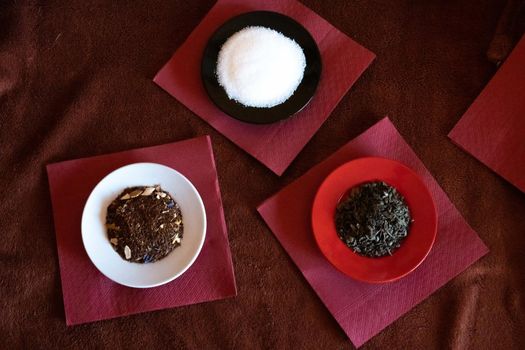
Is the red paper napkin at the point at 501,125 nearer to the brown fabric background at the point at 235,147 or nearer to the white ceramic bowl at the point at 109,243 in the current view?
the brown fabric background at the point at 235,147

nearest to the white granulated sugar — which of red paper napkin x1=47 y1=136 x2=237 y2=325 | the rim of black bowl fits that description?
the rim of black bowl

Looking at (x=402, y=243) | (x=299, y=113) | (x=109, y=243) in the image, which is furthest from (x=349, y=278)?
(x=109, y=243)

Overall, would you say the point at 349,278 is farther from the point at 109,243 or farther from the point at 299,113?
the point at 109,243

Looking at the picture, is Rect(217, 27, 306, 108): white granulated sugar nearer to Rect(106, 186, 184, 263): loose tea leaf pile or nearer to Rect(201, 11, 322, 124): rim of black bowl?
Rect(201, 11, 322, 124): rim of black bowl

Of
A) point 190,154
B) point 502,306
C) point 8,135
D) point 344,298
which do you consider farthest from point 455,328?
point 8,135

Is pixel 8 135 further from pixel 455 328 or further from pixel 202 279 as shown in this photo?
pixel 455 328
